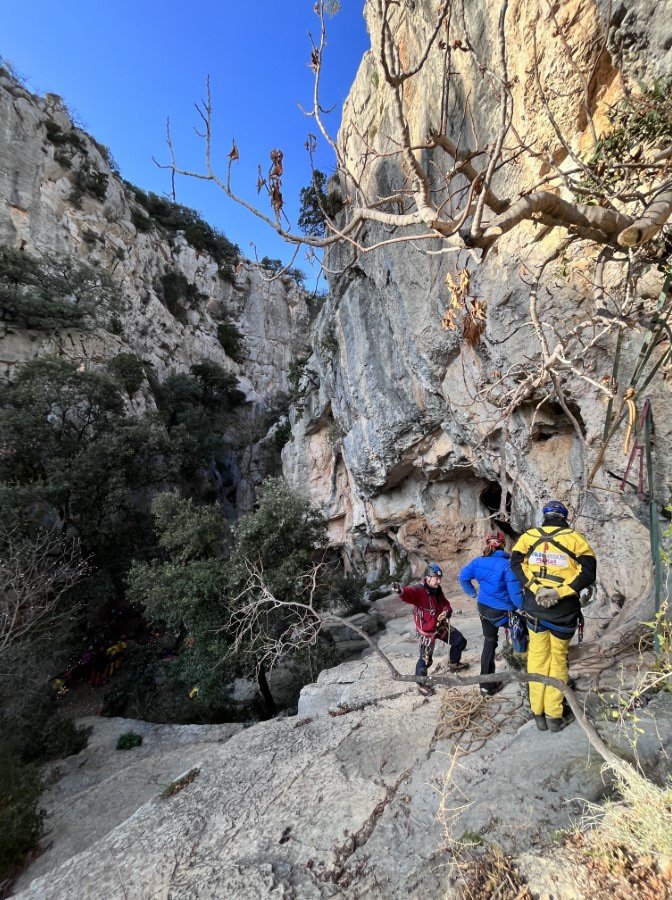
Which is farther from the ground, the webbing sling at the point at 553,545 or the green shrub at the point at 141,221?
the green shrub at the point at 141,221

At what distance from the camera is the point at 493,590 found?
3807 millimetres

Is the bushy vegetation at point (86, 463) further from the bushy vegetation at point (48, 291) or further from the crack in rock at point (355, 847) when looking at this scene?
the crack in rock at point (355, 847)

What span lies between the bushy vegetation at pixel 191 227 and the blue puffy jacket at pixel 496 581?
3377cm

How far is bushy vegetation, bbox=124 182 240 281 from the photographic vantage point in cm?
3244

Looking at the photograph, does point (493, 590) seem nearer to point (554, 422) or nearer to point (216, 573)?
point (554, 422)

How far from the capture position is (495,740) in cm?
313

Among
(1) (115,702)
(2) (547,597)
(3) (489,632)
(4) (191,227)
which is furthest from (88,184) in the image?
(2) (547,597)

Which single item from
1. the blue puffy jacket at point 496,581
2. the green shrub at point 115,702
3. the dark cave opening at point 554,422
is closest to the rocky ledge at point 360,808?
the blue puffy jacket at point 496,581

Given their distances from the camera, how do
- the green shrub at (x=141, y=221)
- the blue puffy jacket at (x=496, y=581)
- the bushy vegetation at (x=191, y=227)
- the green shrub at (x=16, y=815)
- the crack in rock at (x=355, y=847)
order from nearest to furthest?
the crack in rock at (x=355, y=847)
the blue puffy jacket at (x=496, y=581)
the green shrub at (x=16, y=815)
the green shrub at (x=141, y=221)
the bushy vegetation at (x=191, y=227)

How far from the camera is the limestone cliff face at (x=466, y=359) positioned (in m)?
4.21

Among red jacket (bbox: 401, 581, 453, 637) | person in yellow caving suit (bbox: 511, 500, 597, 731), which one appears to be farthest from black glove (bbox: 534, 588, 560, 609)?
red jacket (bbox: 401, 581, 453, 637)

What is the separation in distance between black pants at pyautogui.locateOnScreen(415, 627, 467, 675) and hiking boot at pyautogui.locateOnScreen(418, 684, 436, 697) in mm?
219

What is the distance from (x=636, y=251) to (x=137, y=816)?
687 centimetres

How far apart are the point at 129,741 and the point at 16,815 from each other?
3.75 metres
